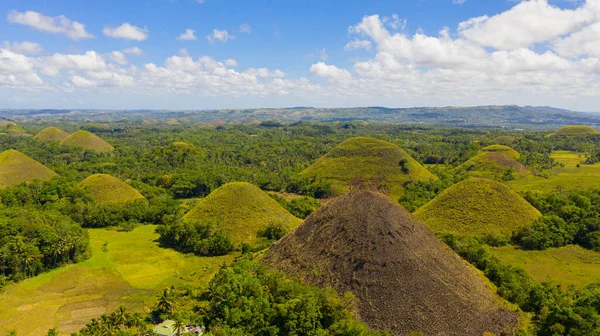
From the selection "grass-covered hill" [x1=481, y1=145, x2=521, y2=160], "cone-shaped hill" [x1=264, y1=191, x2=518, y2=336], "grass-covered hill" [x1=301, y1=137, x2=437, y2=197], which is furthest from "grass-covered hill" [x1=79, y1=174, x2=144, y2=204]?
"grass-covered hill" [x1=481, y1=145, x2=521, y2=160]

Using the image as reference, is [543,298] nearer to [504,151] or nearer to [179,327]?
[179,327]

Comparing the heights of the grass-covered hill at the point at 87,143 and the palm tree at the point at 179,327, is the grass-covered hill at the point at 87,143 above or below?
above

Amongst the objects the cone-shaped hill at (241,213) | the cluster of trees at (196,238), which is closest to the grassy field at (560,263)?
the cone-shaped hill at (241,213)

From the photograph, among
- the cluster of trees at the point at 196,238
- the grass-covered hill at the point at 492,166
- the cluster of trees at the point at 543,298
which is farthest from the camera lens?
the grass-covered hill at the point at 492,166

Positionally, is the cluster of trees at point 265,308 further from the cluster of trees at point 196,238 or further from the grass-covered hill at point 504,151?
A: the grass-covered hill at point 504,151

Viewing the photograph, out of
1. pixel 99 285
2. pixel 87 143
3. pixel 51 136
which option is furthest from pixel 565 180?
pixel 51 136

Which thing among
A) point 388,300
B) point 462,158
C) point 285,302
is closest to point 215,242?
point 285,302

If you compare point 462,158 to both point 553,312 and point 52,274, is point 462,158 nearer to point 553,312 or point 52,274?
point 553,312
